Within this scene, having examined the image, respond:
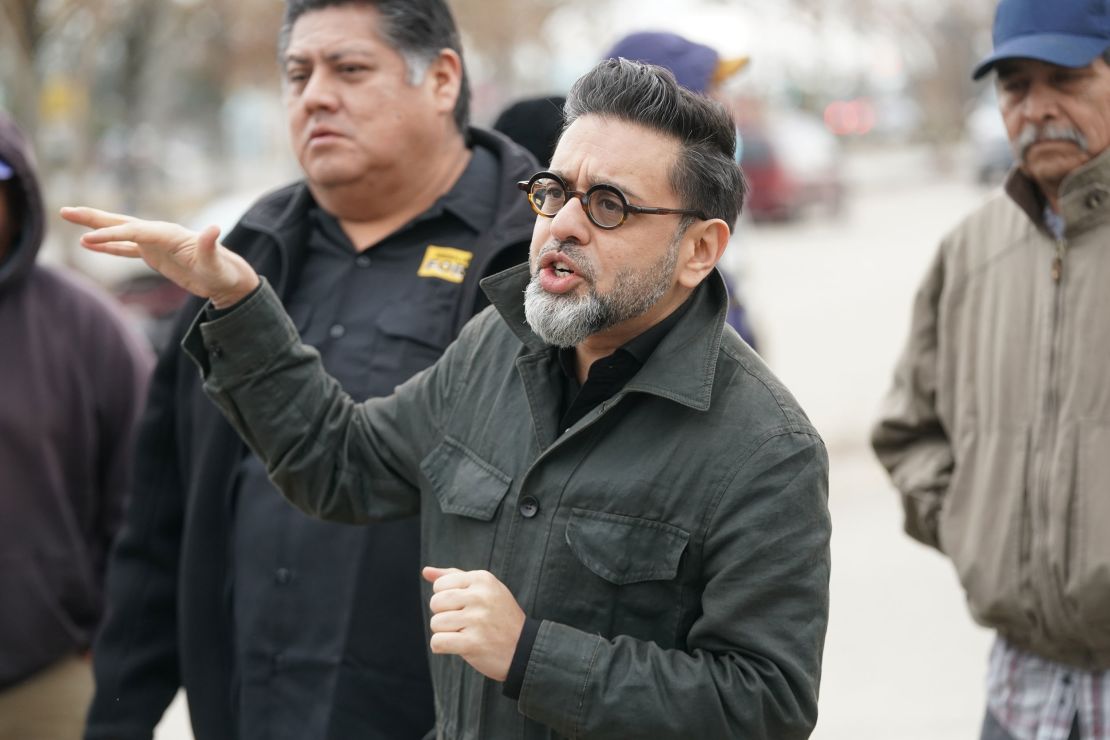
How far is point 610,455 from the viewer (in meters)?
2.24

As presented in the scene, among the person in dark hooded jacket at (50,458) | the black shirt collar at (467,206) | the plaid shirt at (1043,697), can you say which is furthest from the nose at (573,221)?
→ the person in dark hooded jacket at (50,458)

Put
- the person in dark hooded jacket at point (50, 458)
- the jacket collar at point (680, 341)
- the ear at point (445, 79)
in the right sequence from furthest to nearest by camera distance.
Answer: the person in dark hooded jacket at point (50, 458), the ear at point (445, 79), the jacket collar at point (680, 341)

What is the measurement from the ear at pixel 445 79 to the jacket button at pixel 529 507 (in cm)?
133

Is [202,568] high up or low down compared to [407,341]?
down

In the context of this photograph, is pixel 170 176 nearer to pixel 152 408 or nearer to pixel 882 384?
pixel 882 384

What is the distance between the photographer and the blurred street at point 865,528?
5.73m

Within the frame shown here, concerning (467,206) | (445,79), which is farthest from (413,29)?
(467,206)

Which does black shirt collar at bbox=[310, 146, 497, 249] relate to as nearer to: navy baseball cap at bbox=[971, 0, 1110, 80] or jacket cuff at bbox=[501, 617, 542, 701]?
navy baseball cap at bbox=[971, 0, 1110, 80]

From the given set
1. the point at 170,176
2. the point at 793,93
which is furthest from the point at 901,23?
the point at 170,176

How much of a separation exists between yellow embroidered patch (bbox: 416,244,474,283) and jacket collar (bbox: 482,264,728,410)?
65cm

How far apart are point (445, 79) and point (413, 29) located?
0.14 metres

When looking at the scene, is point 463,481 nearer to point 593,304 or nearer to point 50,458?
point 593,304

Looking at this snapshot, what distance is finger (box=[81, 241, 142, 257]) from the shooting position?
2389 mm

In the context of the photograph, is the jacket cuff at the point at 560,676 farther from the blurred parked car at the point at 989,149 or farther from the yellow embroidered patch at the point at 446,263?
the blurred parked car at the point at 989,149
